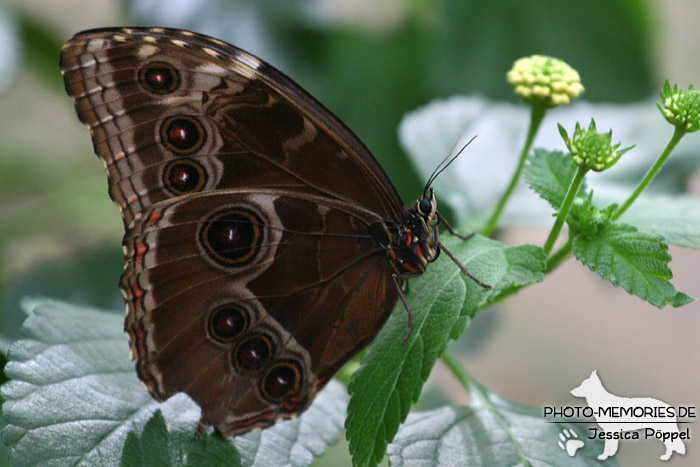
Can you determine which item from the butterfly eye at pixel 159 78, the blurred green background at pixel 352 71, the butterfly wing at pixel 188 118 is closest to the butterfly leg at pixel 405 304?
the butterfly wing at pixel 188 118

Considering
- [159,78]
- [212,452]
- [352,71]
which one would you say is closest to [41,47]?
[352,71]

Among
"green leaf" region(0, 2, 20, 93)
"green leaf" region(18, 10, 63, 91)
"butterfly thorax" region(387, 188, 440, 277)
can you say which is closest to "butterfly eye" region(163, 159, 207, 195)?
"butterfly thorax" region(387, 188, 440, 277)

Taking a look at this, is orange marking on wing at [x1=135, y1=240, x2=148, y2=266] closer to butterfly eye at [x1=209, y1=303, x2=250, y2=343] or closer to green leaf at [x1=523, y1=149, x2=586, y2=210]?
butterfly eye at [x1=209, y1=303, x2=250, y2=343]

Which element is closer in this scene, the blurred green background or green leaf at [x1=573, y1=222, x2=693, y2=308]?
green leaf at [x1=573, y1=222, x2=693, y2=308]

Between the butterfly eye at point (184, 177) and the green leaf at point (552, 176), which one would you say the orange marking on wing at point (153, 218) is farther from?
the green leaf at point (552, 176)

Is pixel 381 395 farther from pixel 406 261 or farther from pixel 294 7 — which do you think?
pixel 294 7

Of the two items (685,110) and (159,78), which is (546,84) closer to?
(685,110)
